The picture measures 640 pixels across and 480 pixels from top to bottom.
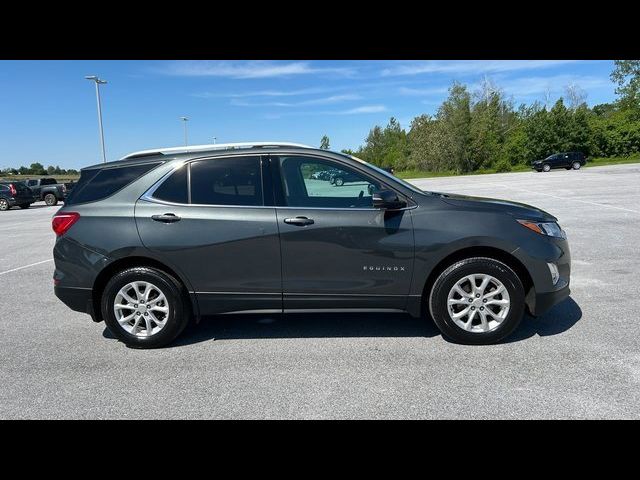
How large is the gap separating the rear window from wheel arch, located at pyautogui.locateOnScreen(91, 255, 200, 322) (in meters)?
0.69

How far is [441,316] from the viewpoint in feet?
12.7

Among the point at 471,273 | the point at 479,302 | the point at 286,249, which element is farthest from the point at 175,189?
the point at 479,302

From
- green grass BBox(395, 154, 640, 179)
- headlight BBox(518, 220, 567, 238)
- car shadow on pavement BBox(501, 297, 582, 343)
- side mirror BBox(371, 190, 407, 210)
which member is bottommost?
car shadow on pavement BBox(501, 297, 582, 343)

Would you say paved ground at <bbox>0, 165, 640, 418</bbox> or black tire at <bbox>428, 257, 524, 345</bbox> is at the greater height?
black tire at <bbox>428, 257, 524, 345</bbox>

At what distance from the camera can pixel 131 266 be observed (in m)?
4.08

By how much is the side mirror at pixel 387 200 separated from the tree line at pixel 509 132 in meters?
52.6

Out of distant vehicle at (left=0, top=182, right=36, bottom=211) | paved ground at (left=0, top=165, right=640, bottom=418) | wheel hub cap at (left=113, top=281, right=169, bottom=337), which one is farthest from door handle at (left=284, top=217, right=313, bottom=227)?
distant vehicle at (left=0, top=182, right=36, bottom=211)

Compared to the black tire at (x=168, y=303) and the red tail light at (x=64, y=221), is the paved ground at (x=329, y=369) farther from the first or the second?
the red tail light at (x=64, y=221)

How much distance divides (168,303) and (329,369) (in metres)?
1.70

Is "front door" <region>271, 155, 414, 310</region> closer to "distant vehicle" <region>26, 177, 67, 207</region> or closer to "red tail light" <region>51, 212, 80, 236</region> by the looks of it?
"red tail light" <region>51, 212, 80, 236</region>

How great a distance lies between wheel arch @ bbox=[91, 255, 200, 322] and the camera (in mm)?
4031

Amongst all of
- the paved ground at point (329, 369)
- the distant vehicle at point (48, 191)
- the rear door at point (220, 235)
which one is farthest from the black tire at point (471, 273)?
the distant vehicle at point (48, 191)
